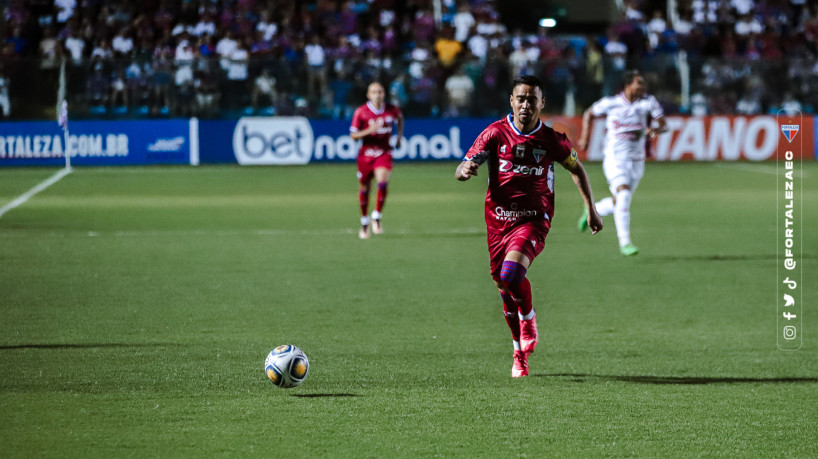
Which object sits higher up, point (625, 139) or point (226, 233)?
point (625, 139)

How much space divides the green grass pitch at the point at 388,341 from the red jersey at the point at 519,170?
1.01 meters

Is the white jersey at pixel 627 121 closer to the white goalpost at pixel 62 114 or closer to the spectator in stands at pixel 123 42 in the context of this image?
the white goalpost at pixel 62 114

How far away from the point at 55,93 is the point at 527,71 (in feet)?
37.0

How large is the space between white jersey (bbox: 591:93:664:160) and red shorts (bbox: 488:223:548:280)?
6204mm

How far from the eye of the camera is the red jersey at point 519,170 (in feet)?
23.8

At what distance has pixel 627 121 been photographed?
43.8 ft

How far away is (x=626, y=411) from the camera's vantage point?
6309 millimetres

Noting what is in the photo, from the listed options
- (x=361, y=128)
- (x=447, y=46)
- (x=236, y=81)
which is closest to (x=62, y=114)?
(x=236, y=81)

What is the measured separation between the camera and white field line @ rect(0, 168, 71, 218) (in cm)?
1900

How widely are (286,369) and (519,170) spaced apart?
1.94 meters

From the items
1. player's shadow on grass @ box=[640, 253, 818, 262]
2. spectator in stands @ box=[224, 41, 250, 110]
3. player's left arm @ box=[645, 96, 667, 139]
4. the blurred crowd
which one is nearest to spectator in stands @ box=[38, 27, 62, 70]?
the blurred crowd

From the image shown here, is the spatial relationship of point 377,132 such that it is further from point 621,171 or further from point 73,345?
point 73,345

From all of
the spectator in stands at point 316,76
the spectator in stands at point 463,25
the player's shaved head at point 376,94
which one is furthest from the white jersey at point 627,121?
the spectator in stands at point 463,25

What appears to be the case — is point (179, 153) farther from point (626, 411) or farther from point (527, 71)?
point (626, 411)
